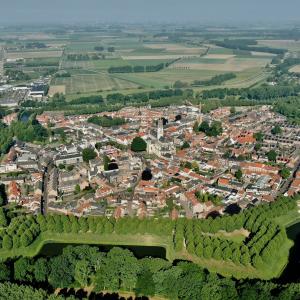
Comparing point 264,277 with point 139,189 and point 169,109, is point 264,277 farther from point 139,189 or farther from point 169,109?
point 169,109

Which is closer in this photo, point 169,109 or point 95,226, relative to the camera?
point 95,226

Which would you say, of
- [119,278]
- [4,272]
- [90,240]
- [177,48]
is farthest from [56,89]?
[119,278]

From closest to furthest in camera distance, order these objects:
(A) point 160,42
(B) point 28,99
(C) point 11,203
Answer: (C) point 11,203
(B) point 28,99
(A) point 160,42

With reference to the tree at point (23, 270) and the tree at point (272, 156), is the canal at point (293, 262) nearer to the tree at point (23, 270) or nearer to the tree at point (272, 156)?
the tree at point (23, 270)

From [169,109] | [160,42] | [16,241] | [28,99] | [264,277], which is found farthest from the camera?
[160,42]

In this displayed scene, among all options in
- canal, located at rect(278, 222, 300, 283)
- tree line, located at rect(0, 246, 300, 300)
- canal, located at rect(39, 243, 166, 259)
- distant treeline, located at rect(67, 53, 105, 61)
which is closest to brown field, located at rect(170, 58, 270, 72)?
distant treeline, located at rect(67, 53, 105, 61)

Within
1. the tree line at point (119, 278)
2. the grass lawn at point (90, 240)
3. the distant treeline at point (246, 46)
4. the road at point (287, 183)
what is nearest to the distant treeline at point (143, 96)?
the road at point (287, 183)

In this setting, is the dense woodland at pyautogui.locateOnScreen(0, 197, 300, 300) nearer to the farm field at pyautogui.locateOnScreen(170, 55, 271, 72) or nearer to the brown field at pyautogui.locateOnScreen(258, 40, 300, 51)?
the farm field at pyautogui.locateOnScreen(170, 55, 271, 72)

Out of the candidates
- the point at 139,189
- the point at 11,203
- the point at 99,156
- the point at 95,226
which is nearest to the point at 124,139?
the point at 99,156
